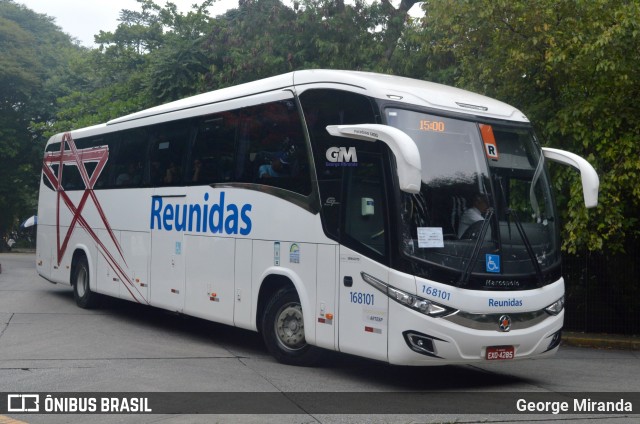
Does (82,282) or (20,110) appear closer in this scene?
(82,282)

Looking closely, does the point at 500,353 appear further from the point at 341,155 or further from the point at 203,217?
the point at 203,217

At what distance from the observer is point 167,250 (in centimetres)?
1347

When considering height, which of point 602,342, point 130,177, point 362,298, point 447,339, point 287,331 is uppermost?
point 130,177

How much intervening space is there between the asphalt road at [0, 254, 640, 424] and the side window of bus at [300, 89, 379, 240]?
6.15 ft

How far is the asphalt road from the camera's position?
8.00 m

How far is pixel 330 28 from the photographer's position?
80.1 feet

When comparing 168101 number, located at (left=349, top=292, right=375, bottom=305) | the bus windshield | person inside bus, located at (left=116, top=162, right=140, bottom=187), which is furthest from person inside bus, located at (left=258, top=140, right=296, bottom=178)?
person inside bus, located at (left=116, top=162, right=140, bottom=187)

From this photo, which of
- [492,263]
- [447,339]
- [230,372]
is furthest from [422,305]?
[230,372]

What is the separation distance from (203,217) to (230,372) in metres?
3.09

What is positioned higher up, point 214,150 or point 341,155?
point 214,150

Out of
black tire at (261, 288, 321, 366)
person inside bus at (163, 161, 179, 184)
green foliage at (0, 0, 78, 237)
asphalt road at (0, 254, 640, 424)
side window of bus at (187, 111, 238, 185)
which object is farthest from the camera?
green foliage at (0, 0, 78, 237)

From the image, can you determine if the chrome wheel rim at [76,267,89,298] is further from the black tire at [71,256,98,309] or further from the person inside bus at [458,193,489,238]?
the person inside bus at [458,193,489,238]

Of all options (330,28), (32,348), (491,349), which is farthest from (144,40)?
(491,349)

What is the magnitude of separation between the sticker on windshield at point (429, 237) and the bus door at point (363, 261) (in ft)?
1.33
